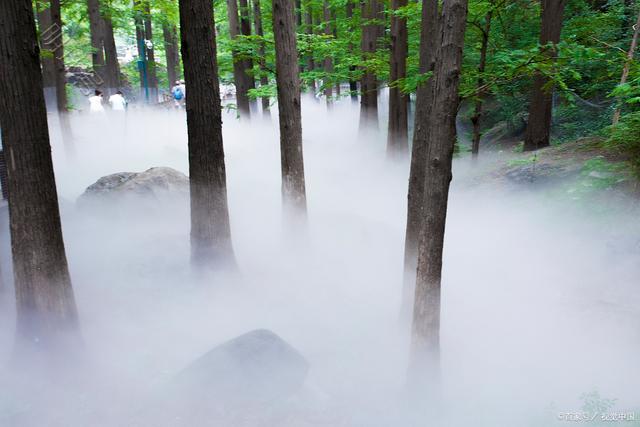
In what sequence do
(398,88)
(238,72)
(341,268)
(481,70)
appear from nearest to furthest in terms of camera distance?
(341,268) → (481,70) → (398,88) → (238,72)

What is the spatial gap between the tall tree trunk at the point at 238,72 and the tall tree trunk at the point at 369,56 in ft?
17.4

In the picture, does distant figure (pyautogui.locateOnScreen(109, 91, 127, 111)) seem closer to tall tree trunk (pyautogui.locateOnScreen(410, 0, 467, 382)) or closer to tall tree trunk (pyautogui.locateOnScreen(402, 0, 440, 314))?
tall tree trunk (pyautogui.locateOnScreen(402, 0, 440, 314))

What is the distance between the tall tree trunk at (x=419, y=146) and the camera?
6477mm

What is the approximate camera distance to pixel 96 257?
32.4ft

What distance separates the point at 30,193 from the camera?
19.3ft

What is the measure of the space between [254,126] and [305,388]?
20.0m

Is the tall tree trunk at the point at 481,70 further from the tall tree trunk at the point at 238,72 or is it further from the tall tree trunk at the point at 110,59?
the tall tree trunk at the point at 110,59

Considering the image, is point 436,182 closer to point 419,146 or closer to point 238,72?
point 419,146

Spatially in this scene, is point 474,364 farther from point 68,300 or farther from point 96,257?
point 96,257

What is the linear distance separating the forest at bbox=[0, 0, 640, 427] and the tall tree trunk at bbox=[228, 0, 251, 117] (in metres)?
6.58

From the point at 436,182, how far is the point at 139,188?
9547 mm

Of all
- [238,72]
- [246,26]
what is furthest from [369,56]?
[238,72]

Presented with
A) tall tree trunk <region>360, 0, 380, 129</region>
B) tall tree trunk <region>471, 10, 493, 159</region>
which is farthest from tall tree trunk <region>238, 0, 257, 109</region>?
tall tree trunk <region>471, 10, 493, 159</region>

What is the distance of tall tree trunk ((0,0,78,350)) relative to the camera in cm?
558
